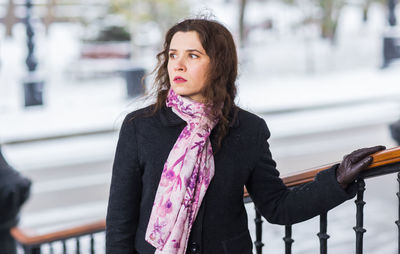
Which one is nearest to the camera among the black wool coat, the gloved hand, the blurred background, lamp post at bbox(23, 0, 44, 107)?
the gloved hand

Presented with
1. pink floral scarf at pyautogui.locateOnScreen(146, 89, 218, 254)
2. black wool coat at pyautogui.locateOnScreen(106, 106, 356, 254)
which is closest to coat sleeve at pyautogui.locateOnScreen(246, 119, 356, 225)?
black wool coat at pyautogui.locateOnScreen(106, 106, 356, 254)

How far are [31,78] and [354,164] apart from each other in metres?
13.3

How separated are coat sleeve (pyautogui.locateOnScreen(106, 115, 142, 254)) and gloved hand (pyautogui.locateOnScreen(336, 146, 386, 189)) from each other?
0.75 meters

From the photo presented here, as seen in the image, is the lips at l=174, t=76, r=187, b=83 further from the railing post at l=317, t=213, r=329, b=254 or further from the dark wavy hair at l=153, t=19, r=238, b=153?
the railing post at l=317, t=213, r=329, b=254

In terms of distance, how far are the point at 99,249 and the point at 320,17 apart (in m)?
18.8

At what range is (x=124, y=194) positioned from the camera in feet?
7.80

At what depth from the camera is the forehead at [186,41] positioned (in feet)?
7.61

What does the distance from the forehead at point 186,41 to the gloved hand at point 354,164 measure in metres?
0.66

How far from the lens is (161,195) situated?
7.58 ft

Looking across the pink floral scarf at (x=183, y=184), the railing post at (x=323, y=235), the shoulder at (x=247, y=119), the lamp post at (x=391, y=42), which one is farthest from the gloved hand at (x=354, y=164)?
the lamp post at (x=391, y=42)

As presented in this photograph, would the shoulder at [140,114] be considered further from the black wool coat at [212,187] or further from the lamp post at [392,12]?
the lamp post at [392,12]

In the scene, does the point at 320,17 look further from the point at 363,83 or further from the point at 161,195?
the point at 161,195

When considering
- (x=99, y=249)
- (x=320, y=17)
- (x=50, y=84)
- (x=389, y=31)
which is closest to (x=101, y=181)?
(x=99, y=249)

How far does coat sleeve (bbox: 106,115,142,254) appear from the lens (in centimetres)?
237
